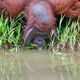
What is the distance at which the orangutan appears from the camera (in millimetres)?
3689

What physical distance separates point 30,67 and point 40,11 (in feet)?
2.76

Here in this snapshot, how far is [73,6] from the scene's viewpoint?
152 inches

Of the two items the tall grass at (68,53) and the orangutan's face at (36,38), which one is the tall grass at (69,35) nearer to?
the tall grass at (68,53)

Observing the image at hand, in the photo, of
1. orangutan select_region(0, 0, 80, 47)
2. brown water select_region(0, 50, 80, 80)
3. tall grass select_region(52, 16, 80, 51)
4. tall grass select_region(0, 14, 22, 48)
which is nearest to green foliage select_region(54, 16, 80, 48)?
tall grass select_region(52, 16, 80, 51)

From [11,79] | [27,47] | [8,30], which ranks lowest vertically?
[11,79]

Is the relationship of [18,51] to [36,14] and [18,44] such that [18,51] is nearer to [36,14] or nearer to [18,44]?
[18,44]

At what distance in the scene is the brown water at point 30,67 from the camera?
2.85 meters

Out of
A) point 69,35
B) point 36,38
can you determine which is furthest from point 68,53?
point 36,38

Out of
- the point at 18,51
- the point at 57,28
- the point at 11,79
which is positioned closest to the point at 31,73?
the point at 11,79

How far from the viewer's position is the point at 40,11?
3.70 meters

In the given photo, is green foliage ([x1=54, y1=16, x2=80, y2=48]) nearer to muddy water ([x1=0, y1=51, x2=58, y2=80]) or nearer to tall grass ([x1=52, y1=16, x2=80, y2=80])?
tall grass ([x1=52, y1=16, x2=80, y2=80])

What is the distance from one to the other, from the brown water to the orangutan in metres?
0.30

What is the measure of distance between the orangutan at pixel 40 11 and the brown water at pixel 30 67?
0.30 m

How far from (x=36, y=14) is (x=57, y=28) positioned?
1.12ft
